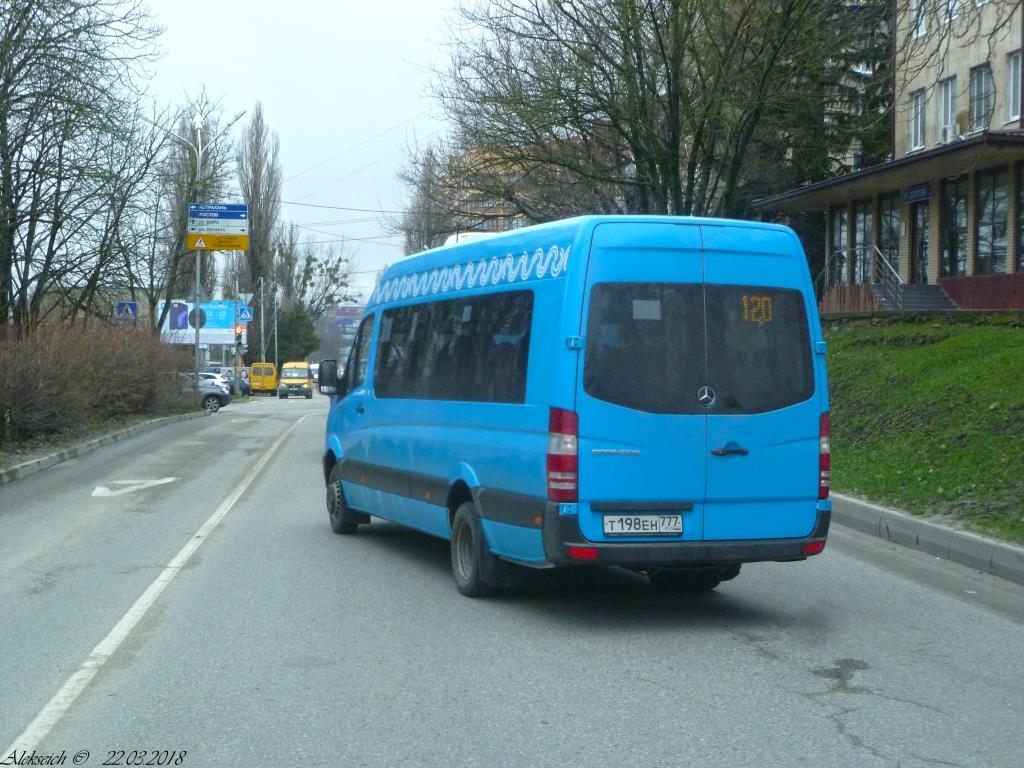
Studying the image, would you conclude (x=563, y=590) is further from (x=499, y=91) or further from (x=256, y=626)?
(x=499, y=91)

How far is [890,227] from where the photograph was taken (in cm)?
3784

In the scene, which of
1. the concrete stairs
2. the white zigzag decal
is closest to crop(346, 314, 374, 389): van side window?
the white zigzag decal

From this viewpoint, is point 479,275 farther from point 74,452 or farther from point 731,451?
point 74,452

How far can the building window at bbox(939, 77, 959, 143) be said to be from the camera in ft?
116

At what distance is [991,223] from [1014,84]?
3630mm

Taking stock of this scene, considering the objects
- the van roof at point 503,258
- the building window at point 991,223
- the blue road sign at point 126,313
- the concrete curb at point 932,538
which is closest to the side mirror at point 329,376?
the van roof at point 503,258

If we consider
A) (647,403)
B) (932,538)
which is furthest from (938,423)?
(647,403)

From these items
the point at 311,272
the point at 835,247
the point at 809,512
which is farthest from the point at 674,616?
the point at 311,272

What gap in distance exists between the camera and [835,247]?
41438mm

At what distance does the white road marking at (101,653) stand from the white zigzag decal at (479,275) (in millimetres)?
2829

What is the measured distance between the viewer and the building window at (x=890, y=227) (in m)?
37.4

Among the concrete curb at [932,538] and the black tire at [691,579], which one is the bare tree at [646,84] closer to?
the concrete curb at [932,538]

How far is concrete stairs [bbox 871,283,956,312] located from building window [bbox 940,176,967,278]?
722 millimetres

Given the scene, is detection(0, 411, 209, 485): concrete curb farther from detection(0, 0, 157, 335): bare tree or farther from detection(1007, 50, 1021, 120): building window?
detection(1007, 50, 1021, 120): building window
